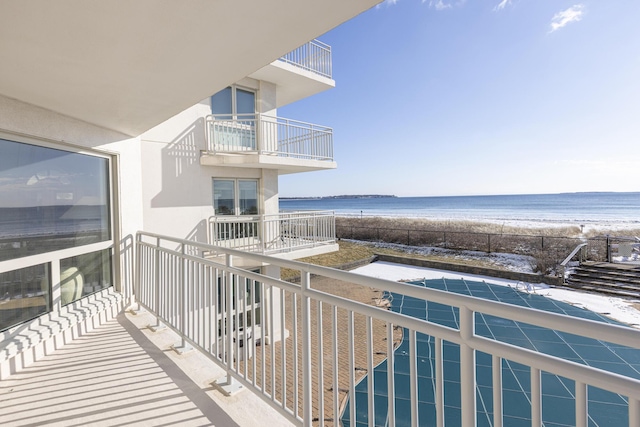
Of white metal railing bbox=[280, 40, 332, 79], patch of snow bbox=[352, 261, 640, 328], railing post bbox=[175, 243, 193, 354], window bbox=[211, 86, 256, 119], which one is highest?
white metal railing bbox=[280, 40, 332, 79]

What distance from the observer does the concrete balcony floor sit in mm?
2191

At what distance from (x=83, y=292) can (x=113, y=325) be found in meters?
0.53

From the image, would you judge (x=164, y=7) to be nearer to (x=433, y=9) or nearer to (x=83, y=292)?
(x=83, y=292)

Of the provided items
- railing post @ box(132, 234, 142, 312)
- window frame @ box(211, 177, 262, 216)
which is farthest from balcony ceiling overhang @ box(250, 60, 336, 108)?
railing post @ box(132, 234, 142, 312)

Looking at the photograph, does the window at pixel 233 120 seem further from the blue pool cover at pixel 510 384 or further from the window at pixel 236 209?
the blue pool cover at pixel 510 384

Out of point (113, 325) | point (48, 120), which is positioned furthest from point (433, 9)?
point (113, 325)

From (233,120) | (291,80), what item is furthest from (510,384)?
(291,80)

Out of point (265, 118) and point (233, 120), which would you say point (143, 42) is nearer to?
point (233, 120)

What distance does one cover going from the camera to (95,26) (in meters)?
1.68

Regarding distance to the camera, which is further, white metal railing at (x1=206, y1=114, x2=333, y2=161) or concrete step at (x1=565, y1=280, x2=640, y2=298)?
concrete step at (x1=565, y1=280, x2=640, y2=298)

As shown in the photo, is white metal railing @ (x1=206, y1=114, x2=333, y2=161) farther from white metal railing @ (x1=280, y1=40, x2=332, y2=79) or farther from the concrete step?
the concrete step

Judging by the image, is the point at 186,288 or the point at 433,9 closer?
the point at 186,288

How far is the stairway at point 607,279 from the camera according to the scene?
36.5 feet

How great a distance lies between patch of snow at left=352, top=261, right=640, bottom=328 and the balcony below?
60.7 inches
